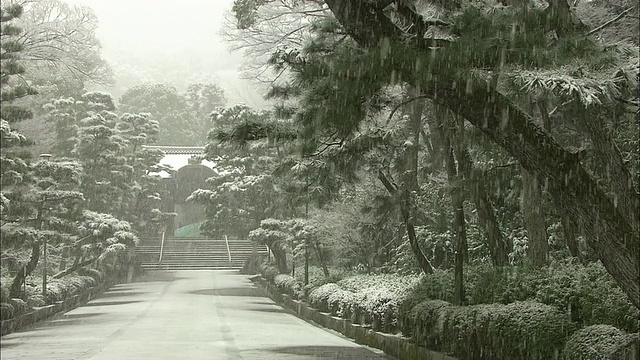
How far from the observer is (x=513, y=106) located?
7.68m

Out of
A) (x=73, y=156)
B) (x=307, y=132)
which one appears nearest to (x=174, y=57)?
(x=73, y=156)

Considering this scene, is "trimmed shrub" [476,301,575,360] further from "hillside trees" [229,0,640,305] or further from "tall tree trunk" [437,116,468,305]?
"tall tree trunk" [437,116,468,305]

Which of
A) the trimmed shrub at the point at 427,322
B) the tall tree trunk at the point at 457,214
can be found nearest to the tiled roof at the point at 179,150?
the tall tree trunk at the point at 457,214

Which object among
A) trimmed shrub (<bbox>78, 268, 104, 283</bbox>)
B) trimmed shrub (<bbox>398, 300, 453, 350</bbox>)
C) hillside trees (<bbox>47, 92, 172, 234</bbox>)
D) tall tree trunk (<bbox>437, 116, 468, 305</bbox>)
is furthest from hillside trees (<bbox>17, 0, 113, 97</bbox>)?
trimmed shrub (<bbox>398, 300, 453, 350</bbox>)

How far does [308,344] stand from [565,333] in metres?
7.35

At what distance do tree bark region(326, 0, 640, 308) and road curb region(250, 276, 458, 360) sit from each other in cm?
391

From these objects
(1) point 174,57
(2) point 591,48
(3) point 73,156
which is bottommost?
(2) point 591,48

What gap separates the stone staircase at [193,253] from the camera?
49312 mm

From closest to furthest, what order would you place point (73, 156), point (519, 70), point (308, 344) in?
point (519, 70), point (308, 344), point (73, 156)

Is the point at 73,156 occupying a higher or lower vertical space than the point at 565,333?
higher

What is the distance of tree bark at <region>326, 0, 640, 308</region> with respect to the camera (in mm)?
7160

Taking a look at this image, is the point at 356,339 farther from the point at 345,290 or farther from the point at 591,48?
the point at 591,48

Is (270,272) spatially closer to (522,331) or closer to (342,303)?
(342,303)

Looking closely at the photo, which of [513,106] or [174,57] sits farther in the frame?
[174,57]
